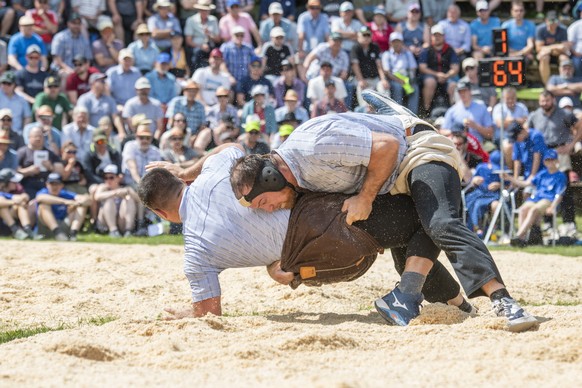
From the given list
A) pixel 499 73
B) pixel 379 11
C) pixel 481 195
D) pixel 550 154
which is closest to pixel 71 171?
pixel 481 195

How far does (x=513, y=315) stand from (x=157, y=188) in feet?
7.58

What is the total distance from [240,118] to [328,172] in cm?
965

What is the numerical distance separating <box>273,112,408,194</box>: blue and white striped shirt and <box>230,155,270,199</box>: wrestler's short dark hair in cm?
17

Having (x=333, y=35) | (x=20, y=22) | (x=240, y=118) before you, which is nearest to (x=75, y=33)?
(x=20, y=22)

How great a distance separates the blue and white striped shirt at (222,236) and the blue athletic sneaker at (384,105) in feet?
3.40

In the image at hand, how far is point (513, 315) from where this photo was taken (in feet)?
18.4

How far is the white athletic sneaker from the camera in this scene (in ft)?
18.2

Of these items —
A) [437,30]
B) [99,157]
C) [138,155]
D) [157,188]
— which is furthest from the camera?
[437,30]

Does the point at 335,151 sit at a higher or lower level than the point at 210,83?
higher

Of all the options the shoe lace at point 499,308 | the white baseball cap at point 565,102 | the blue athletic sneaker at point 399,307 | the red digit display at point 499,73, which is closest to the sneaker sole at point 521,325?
the shoe lace at point 499,308

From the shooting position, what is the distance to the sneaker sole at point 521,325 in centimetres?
553

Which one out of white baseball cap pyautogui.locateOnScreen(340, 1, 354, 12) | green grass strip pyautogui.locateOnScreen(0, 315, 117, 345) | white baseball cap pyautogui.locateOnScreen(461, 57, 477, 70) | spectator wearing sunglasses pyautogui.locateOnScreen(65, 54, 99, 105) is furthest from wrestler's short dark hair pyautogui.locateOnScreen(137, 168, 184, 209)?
white baseball cap pyautogui.locateOnScreen(340, 1, 354, 12)

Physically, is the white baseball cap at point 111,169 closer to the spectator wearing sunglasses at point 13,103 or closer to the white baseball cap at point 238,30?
the spectator wearing sunglasses at point 13,103

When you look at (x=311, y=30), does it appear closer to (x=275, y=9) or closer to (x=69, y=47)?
(x=275, y=9)
